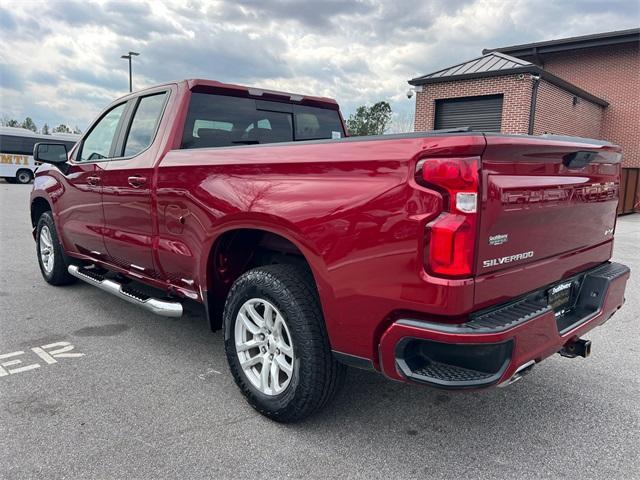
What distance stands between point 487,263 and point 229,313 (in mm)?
1556

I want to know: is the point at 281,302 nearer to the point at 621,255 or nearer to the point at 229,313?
the point at 229,313

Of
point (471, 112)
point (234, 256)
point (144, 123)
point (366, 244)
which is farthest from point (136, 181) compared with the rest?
point (471, 112)

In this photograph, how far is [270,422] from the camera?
282 cm

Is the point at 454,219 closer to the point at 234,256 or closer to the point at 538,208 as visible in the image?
the point at 538,208

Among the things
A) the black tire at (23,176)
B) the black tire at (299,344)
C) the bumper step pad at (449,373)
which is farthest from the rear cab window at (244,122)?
the black tire at (23,176)

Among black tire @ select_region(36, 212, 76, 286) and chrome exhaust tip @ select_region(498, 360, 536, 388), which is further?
black tire @ select_region(36, 212, 76, 286)

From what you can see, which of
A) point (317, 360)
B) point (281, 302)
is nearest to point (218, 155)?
point (281, 302)

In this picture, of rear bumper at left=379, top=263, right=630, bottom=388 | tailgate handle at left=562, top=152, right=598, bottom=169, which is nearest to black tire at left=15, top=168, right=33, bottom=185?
rear bumper at left=379, top=263, right=630, bottom=388

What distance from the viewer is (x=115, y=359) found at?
3.66 m

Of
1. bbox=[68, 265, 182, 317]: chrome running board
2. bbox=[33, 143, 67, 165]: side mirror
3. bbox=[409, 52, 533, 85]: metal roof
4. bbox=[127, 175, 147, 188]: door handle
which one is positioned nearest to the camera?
bbox=[68, 265, 182, 317]: chrome running board

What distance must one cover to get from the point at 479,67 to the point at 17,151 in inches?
967

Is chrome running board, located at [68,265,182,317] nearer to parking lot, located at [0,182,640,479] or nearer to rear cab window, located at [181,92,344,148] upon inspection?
parking lot, located at [0,182,640,479]

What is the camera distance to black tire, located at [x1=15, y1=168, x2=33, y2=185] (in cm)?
2824

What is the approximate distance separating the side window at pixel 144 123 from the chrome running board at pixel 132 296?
1.07 meters
